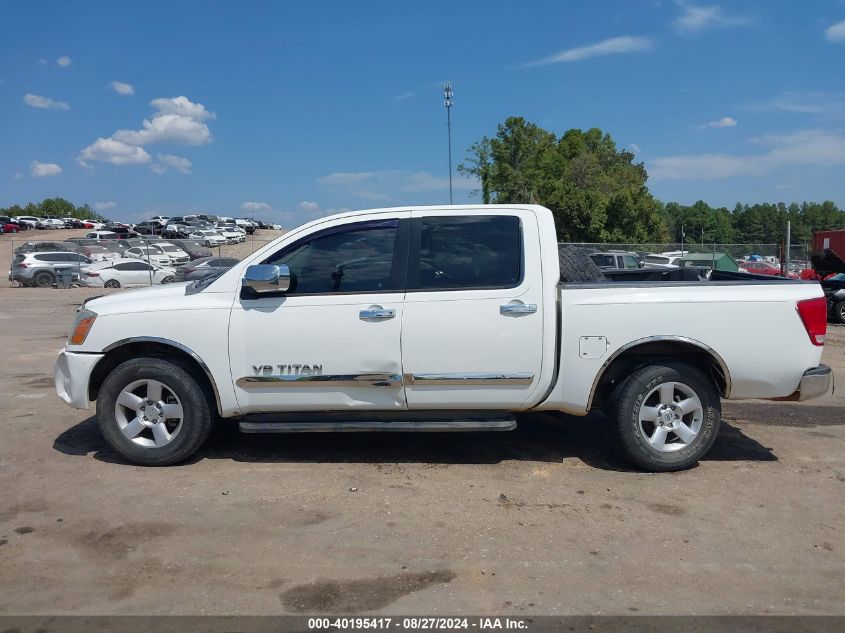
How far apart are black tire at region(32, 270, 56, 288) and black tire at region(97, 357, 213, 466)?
1059 inches

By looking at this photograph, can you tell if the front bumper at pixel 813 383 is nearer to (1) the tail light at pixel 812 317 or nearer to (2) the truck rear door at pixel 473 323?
(1) the tail light at pixel 812 317

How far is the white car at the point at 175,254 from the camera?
3399cm

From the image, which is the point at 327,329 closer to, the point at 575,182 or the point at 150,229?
the point at 575,182

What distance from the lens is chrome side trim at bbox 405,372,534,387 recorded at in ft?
17.3

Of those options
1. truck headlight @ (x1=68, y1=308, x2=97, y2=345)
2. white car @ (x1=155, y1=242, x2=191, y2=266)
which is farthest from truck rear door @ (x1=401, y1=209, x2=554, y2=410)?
white car @ (x1=155, y1=242, x2=191, y2=266)

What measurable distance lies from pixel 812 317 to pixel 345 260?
11.2 ft

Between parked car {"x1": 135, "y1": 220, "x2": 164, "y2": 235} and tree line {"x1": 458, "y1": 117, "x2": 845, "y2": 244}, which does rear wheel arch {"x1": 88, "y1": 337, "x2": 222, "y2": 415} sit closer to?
tree line {"x1": 458, "y1": 117, "x2": 845, "y2": 244}

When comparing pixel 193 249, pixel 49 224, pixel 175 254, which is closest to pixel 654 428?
pixel 175 254

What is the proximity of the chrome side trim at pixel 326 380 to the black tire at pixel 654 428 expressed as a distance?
164cm

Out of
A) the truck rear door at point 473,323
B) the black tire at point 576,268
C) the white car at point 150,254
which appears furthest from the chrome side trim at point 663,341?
the white car at point 150,254

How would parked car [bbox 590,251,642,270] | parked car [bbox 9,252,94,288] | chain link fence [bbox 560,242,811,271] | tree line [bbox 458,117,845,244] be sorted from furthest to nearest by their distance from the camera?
1. tree line [bbox 458,117,845,244]
2. parked car [bbox 9,252,94,288]
3. chain link fence [bbox 560,242,811,271]
4. parked car [bbox 590,251,642,270]

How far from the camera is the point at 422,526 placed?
4.53 m

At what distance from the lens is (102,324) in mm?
5477

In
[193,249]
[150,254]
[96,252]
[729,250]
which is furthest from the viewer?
[193,249]
